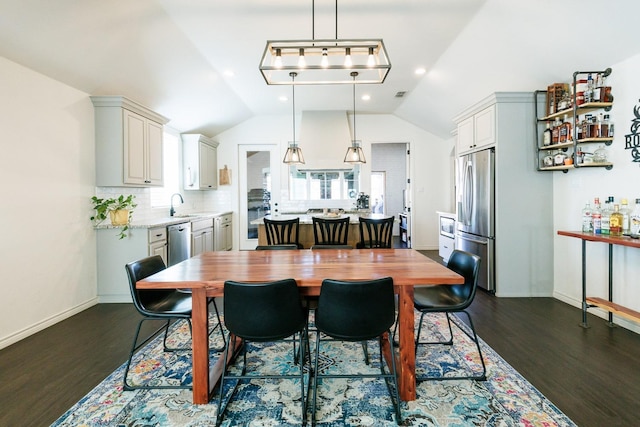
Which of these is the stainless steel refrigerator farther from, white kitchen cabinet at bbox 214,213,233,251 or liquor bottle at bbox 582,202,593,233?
white kitchen cabinet at bbox 214,213,233,251

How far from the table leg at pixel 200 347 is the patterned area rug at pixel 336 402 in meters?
0.08

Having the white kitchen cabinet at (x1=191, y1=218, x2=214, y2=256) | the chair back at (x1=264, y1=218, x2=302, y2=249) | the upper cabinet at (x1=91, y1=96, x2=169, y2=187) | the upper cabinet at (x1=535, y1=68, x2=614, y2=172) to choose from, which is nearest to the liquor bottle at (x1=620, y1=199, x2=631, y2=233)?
the upper cabinet at (x1=535, y1=68, x2=614, y2=172)

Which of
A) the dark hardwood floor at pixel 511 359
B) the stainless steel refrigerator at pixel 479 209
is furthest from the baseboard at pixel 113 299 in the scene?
the stainless steel refrigerator at pixel 479 209

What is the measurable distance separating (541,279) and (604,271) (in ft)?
2.35

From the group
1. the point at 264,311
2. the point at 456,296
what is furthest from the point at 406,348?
the point at 264,311

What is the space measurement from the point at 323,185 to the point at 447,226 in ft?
8.50

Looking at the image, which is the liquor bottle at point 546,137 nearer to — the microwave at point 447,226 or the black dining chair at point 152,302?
the microwave at point 447,226

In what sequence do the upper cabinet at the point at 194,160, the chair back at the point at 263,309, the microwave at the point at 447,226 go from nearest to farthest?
the chair back at the point at 263,309, the microwave at the point at 447,226, the upper cabinet at the point at 194,160

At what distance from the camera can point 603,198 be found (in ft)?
9.67

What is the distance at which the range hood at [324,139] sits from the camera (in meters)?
6.05

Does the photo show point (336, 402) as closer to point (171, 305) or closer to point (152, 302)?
point (171, 305)

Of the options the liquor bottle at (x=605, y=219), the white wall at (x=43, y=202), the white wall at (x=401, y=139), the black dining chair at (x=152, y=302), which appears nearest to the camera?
the black dining chair at (x=152, y=302)

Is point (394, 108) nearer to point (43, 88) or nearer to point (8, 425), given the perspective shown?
point (43, 88)

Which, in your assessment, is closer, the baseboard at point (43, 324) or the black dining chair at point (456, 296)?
the black dining chair at point (456, 296)
